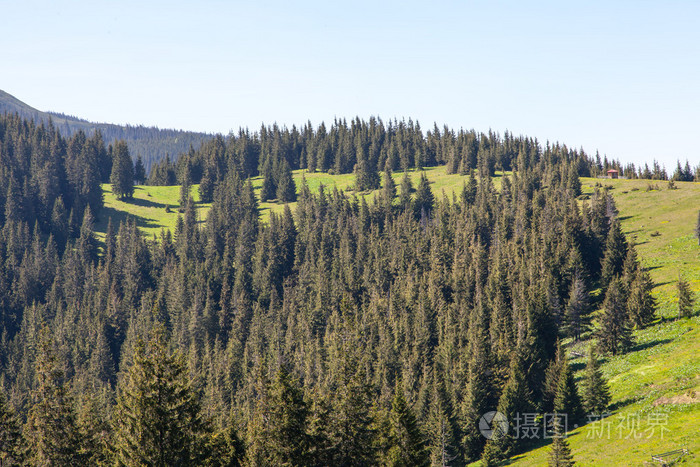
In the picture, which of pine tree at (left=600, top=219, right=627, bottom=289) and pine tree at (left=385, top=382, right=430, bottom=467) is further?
pine tree at (left=600, top=219, right=627, bottom=289)

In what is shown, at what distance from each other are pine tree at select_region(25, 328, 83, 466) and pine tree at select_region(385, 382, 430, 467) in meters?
21.5

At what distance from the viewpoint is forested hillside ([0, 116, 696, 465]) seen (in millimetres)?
36625

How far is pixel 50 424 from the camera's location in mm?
36531

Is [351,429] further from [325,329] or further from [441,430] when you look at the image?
[325,329]

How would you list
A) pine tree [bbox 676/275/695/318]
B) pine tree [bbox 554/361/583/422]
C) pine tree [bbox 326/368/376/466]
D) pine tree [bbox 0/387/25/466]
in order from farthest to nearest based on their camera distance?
pine tree [bbox 676/275/695/318], pine tree [bbox 554/361/583/422], pine tree [bbox 326/368/376/466], pine tree [bbox 0/387/25/466]

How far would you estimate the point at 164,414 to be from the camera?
3089 centimetres

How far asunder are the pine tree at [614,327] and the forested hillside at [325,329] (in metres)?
0.27

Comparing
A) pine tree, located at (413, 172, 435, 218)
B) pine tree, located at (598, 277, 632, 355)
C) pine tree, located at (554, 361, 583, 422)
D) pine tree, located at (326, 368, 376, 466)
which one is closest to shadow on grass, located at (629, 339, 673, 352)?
pine tree, located at (598, 277, 632, 355)

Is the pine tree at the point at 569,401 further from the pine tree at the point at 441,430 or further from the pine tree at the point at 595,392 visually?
the pine tree at the point at 441,430

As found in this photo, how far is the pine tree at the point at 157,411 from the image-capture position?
30656 mm

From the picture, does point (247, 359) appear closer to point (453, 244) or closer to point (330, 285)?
point (330, 285)

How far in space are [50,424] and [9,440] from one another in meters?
2.37

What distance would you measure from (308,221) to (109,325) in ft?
225

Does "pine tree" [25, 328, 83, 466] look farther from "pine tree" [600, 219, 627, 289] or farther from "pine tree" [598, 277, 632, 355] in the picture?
"pine tree" [600, 219, 627, 289]
